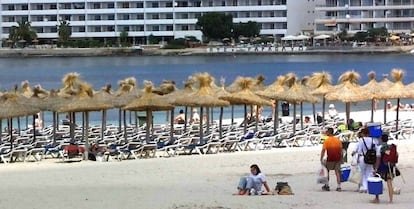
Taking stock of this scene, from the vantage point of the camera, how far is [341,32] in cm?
13462

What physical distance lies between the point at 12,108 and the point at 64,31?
115081mm

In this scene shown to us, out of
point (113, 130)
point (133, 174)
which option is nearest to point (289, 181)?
point (133, 174)

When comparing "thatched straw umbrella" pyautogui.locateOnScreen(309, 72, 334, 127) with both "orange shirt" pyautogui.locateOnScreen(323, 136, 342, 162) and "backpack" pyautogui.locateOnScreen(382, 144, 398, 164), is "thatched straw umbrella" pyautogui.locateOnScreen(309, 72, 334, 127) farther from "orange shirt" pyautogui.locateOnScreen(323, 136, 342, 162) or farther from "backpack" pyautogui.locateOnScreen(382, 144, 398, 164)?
"backpack" pyautogui.locateOnScreen(382, 144, 398, 164)

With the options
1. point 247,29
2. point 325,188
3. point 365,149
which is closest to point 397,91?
point 325,188

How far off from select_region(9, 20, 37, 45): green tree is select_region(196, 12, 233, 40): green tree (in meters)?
25.4

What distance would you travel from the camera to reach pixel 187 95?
27.8 m

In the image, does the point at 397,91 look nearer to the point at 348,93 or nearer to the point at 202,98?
the point at 348,93

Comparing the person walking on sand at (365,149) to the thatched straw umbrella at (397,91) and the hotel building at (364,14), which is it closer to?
the thatched straw umbrella at (397,91)

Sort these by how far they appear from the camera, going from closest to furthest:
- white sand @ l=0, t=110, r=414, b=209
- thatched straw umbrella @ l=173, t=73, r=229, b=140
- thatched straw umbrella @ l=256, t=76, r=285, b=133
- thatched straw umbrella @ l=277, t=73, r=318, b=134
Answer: white sand @ l=0, t=110, r=414, b=209 → thatched straw umbrella @ l=173, t=73, r=229, b=140 → thatched straw umbrella @ l=277, t=73, r=318, b=134 → thatched straw umbrella @ l=256, t=76, r=285, b=133

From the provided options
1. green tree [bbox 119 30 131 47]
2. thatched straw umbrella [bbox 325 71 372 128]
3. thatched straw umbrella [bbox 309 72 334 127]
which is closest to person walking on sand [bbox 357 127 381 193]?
thatched straw umbrella [bbox 325 71 372 128]

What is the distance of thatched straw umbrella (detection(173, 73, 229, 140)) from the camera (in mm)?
26938

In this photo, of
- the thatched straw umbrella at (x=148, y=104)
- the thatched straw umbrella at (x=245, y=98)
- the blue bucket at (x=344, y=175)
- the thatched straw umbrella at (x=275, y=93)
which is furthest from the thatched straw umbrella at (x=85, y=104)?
the blue bucket at (x=344, y=175)

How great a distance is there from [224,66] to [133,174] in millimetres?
103733

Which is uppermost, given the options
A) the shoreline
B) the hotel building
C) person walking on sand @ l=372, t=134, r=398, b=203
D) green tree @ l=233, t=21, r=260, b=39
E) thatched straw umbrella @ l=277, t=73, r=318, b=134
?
the hotel building
